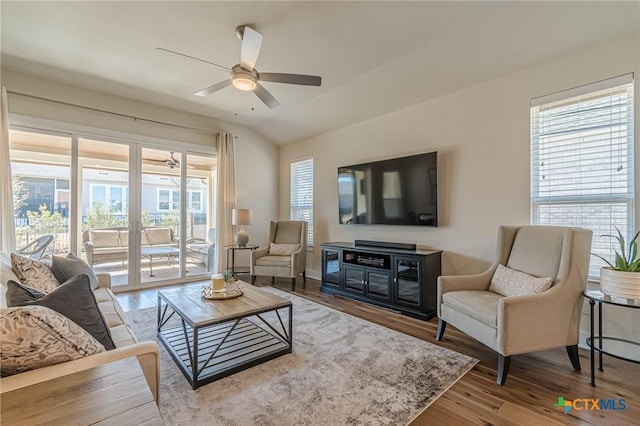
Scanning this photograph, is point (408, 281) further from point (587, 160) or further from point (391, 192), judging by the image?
point (587, 160)

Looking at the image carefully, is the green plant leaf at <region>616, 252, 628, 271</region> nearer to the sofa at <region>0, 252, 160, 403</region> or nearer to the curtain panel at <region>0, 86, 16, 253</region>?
the sofa at <region>0, 252, 160, 403</region>

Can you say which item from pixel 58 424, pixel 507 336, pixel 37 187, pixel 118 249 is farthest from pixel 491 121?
pixel 37 187

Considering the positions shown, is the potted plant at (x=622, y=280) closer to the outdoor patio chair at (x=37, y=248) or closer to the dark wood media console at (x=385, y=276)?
the dark wood media console at (x=385, y=276)

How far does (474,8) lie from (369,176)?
7.44ft

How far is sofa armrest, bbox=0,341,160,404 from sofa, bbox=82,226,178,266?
12.4 ft

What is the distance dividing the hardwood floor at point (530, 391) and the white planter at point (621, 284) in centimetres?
66

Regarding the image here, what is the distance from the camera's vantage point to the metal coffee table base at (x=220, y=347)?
2055mm

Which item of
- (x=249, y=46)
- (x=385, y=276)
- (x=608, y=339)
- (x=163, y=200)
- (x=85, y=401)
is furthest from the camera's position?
(x=163, y=200)

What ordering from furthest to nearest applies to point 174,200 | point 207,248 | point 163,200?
point 207,248, point 174,200, point 163,200

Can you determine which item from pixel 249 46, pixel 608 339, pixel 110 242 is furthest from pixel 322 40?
pixel 110 242

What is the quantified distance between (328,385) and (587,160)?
118 inches

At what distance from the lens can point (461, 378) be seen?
2.08 metres

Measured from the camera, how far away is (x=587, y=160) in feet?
8.57

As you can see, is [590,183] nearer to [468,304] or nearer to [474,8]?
[468,304]
